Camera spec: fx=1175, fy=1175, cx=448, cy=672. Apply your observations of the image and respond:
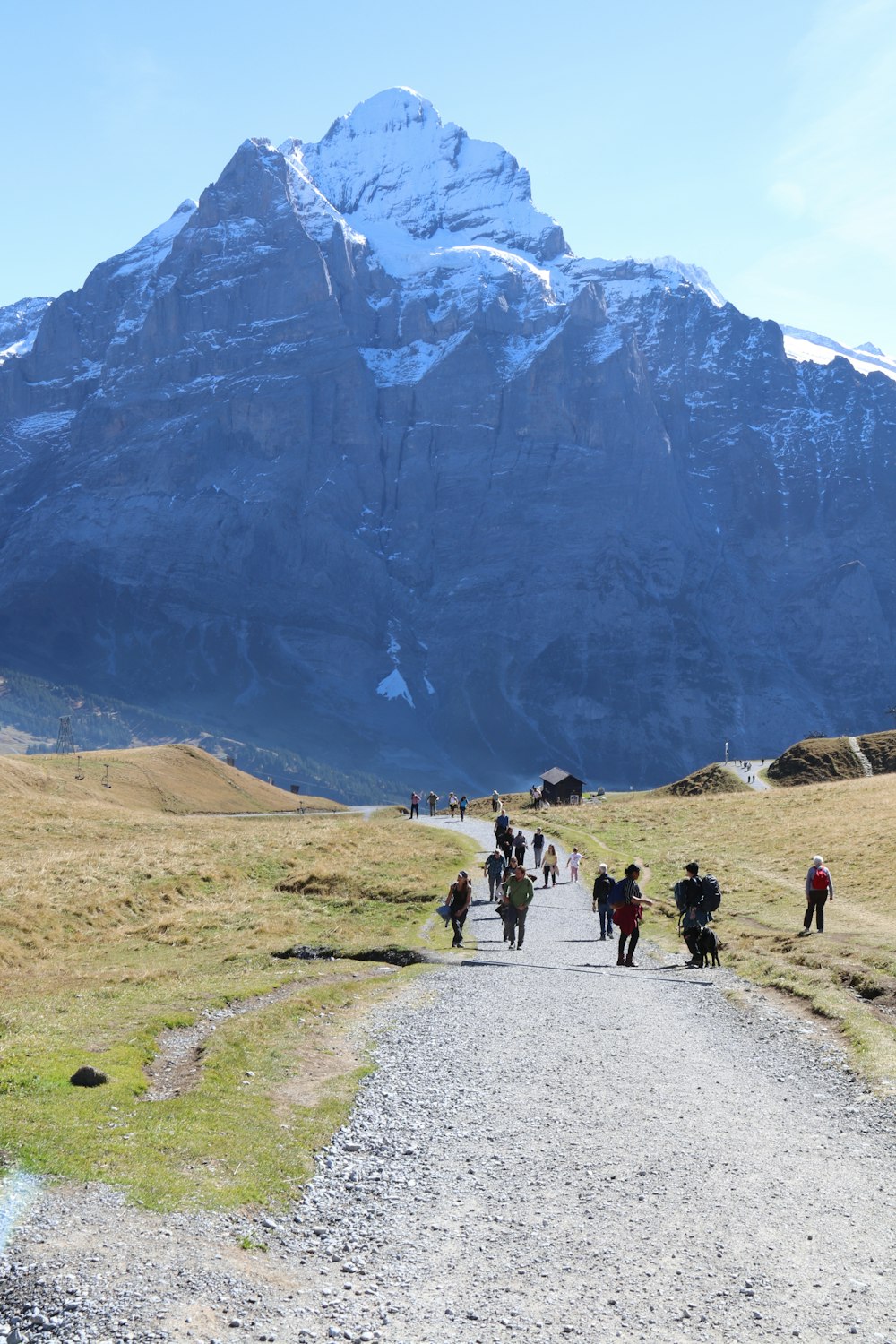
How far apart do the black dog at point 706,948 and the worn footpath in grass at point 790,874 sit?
2.13 ft

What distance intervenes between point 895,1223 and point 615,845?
53424mm

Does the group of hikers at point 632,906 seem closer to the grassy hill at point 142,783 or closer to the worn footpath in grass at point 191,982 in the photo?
the worn footpath in grass at point 191,982

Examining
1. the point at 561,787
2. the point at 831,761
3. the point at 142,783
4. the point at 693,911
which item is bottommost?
the point at 693,911

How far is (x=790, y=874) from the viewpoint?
50000 millimetres

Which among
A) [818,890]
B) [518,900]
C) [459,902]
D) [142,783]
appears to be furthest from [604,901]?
[142,783]

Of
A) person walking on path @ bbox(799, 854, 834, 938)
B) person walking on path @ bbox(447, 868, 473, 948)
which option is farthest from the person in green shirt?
person walking on path @ bbox(799, 854, 834, 938)

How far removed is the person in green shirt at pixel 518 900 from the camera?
1297 inches

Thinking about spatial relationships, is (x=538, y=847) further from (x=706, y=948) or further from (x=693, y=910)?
(x=693, y=910)

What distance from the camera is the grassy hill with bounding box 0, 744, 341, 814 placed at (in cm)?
9044

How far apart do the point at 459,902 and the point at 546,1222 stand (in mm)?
21047

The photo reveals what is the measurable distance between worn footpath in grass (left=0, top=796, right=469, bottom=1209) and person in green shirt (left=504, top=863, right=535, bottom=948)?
338cm

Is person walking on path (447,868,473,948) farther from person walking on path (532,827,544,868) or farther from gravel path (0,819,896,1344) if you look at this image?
person walking on path (532,827,544,868)

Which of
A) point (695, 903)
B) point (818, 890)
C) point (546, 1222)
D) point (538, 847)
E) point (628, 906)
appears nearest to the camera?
point (546, 1222)

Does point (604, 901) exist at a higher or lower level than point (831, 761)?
lower
